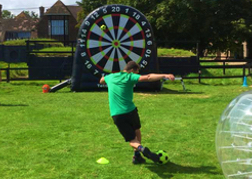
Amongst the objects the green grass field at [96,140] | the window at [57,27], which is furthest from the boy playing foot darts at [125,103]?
the window at [57,27]

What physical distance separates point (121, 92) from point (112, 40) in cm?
850

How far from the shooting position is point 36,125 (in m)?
7.42

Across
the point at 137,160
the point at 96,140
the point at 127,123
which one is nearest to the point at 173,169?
the point at 137,160

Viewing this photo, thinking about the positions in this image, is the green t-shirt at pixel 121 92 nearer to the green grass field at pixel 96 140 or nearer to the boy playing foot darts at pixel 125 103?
the boy playing foot darts at pixel 125 103

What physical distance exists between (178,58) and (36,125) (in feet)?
44.2

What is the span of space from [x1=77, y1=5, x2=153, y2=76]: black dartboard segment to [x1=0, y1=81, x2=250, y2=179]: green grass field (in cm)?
265

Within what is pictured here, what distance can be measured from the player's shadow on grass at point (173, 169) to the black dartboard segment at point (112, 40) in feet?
27.1

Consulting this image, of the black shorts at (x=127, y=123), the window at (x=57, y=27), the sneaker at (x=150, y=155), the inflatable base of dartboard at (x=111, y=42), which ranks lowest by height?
the sneaker at (x=150, y=155)

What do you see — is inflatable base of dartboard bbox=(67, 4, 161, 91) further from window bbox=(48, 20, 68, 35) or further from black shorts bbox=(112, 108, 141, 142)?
window bbox=(48, 20, 68, 35)

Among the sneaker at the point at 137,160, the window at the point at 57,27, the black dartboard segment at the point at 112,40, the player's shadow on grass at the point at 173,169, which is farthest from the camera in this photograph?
the window at the point at 57,27

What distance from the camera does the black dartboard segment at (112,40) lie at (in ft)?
42.5

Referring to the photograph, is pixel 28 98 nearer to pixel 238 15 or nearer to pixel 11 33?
pixel 238 15

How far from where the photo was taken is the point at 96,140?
6238 mm

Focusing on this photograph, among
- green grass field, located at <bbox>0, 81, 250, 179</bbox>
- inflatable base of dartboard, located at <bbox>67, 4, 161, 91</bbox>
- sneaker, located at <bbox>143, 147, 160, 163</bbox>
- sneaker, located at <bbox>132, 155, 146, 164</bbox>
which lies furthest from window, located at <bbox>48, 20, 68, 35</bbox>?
sneaker, located at <bbox>143, 147, 160, 163</bbox>
